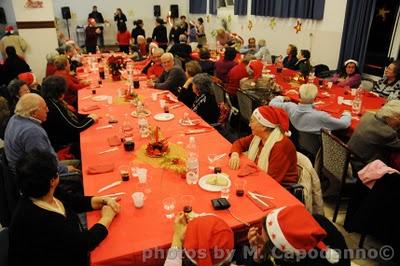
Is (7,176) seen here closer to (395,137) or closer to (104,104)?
(104,104)

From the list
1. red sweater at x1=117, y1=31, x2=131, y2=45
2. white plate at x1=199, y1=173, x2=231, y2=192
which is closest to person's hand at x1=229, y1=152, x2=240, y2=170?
white plate at x1=199, y1=173, x2=231, y2=192

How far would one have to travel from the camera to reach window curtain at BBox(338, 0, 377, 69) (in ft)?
21.9

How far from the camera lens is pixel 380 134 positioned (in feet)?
10.3

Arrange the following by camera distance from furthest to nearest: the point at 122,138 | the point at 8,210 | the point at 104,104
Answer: the point at 104,104 < the point at 122,138 < the point at 8,210

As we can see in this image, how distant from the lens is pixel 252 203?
2260mm

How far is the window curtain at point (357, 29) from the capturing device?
669 cm

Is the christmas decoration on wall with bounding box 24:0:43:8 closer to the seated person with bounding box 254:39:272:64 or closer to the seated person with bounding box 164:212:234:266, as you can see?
the seated person with bounding box 254:39:272:64

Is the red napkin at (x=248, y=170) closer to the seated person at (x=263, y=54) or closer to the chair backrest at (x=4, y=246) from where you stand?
the chair backrest at (x=4, y=246)

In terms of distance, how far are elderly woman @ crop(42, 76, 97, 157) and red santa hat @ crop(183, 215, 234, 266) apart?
95.6 inches

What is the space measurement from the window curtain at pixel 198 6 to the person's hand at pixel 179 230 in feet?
43.8

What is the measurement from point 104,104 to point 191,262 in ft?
11.1

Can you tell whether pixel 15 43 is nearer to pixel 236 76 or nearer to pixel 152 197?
pixel 236 76

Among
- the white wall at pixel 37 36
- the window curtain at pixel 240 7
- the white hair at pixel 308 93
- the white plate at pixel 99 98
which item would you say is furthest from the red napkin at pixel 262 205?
the window curtain at pixel 240 7

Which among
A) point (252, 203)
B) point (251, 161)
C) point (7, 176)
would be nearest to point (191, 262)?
point (252, 203)
